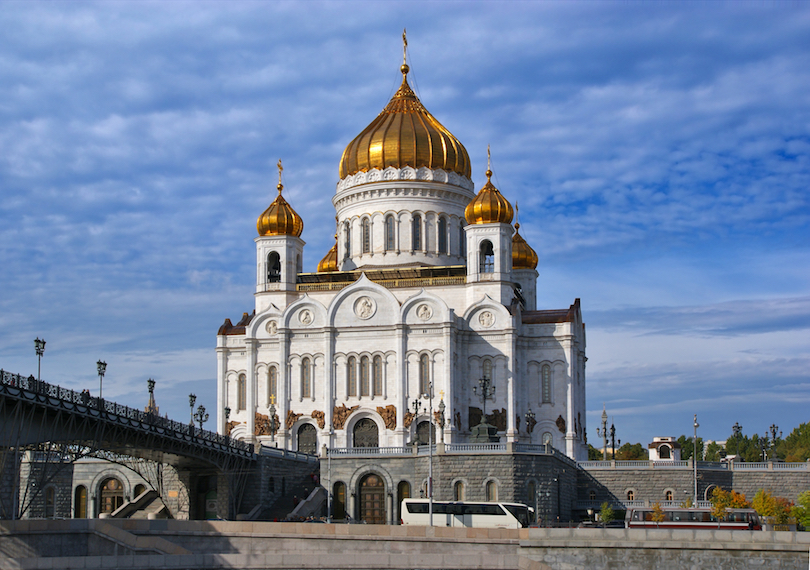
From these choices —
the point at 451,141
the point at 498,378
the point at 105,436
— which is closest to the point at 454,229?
the point at 451,141

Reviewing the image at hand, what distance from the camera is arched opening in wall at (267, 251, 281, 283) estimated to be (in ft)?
221

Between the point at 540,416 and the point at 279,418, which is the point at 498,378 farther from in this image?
the point at 279,418

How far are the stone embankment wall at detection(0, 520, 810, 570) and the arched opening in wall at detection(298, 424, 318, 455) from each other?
76.6 feet

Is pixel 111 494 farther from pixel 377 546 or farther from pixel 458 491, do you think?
pixel 377 546

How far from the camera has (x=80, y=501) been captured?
56.4 m

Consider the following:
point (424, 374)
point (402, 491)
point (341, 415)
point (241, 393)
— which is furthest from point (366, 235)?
point (402, 491)

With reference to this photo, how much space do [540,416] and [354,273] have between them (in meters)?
14.5

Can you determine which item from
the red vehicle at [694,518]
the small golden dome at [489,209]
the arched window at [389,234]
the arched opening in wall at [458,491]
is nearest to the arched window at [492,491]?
the arched opening in wall at [458,491]

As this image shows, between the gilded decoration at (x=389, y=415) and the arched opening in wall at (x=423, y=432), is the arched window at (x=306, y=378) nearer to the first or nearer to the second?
the gilded decoration at (x=389, y=415)

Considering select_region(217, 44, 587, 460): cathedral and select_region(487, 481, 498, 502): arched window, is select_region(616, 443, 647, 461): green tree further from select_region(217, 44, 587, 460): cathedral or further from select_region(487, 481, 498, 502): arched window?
select_region(487, 481, 498, 502): arched window

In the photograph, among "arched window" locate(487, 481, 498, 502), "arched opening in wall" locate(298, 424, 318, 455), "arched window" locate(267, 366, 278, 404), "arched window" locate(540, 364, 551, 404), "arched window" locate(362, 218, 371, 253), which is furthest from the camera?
"arched window" locate(362, 218, 371, 253)

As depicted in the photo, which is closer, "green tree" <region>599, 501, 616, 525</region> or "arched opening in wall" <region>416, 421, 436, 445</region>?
"green tree" <region>599, 501, 616, 525</region>

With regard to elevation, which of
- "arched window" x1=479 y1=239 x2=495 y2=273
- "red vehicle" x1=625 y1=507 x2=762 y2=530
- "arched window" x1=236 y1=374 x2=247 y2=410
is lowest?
"red vehicle" x1=625 y1=507 x2=762 y2=530

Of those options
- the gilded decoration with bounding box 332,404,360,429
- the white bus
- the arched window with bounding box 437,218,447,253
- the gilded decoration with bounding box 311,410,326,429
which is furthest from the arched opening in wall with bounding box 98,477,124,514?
the arched window with bounding box 437,218,447,253
